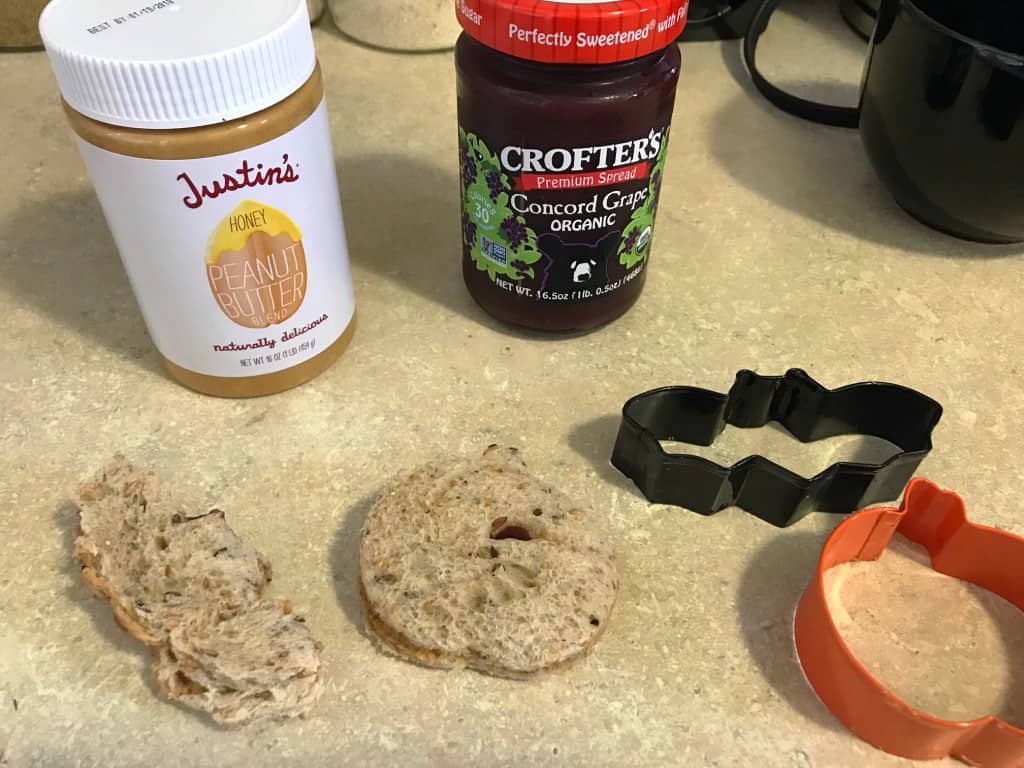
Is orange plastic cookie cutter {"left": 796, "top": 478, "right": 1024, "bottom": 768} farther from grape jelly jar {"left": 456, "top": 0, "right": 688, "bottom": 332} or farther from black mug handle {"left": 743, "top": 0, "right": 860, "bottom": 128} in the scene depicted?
black mug handle {"left": 743, "top": 0, "right": 860, "bottom": 128}

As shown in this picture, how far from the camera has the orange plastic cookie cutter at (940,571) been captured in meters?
0.42

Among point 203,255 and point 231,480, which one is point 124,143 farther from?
point 231,480

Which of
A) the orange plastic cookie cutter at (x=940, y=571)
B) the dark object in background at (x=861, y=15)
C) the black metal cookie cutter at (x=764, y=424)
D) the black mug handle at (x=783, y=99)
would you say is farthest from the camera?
the dark object in background at (x=861, y=15)

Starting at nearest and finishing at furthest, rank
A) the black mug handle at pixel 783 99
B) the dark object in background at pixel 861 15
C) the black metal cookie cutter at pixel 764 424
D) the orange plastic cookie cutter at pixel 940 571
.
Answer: the orange plastic cookie cutter at pixel 940 571 < the black metal cookie cutter at pixel 764 424 < the black mug handle at pixel 783 99 < the dark object in background at pixel 861 15

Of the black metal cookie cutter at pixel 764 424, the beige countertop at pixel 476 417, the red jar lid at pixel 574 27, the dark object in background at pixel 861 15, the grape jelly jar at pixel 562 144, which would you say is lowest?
Result: the beige countertop at pixel 476 417

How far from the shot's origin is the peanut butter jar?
440mm

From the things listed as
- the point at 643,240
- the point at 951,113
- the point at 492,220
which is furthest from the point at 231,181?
the point at 951,113

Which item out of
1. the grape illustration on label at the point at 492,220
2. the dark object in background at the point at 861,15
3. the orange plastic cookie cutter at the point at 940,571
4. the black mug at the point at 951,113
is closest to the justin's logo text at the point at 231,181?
the grape illustration on label at the point at 492,220

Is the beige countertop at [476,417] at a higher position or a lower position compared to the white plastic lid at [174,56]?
lower

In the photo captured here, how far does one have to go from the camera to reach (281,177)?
0.50 meters

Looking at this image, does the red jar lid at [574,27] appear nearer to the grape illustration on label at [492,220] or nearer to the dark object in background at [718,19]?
the grape illustration on label at [492,220]

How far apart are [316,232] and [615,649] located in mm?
316

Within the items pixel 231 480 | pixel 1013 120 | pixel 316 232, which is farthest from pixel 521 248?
pixel 1013 120

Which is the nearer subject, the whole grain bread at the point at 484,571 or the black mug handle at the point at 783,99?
the whole grain bread at the point at 484,571
